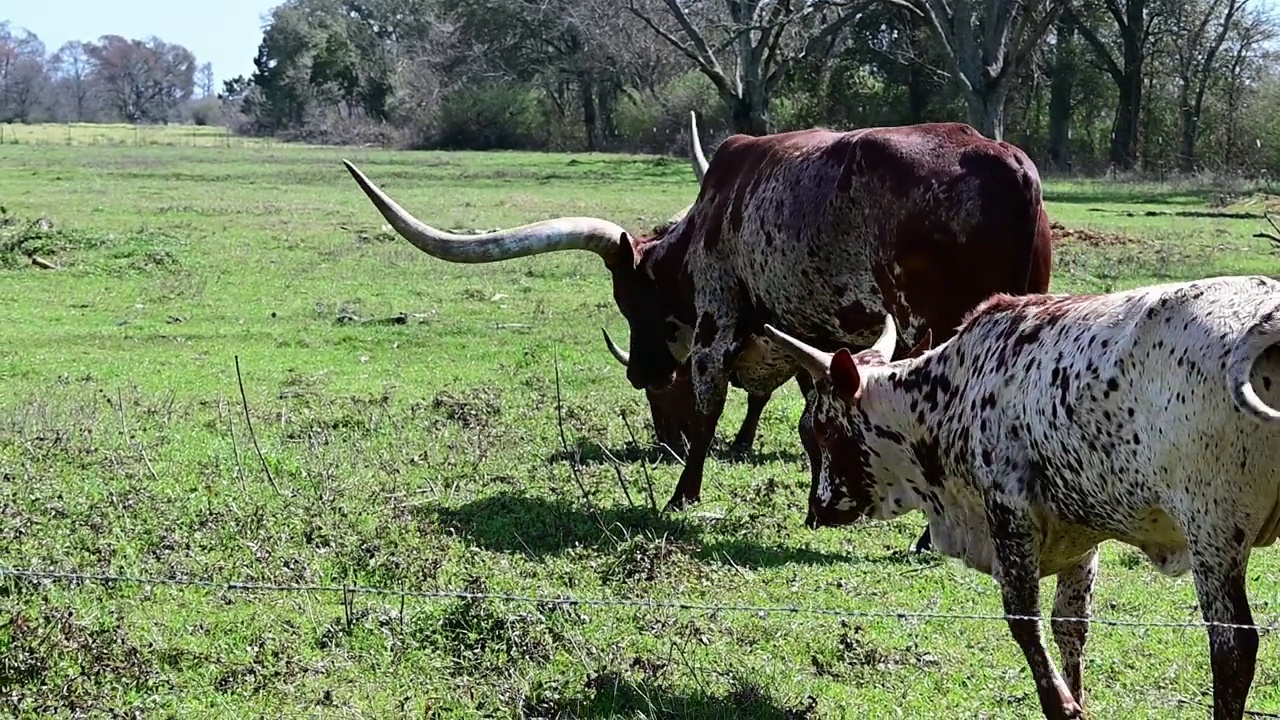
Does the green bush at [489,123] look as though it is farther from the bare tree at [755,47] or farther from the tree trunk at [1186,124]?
the tree trunk at [1186,124]

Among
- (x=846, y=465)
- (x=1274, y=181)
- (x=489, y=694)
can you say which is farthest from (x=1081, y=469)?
(x=1274, y=181)

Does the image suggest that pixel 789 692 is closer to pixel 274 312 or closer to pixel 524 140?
pixel 274 312

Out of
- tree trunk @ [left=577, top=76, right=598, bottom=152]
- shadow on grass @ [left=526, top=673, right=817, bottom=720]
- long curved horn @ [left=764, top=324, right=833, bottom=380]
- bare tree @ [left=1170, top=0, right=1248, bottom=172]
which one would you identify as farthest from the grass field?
tree trunk @ [left=577, top=76, right=598, bottom=152]

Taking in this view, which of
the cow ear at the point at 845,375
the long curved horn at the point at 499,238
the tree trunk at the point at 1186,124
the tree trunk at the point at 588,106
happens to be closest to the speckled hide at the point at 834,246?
the long curved horn at the point at 499,238

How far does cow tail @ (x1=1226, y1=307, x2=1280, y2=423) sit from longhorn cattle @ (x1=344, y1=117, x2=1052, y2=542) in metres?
2.76

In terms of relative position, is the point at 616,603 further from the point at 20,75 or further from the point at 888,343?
the point at 20,75

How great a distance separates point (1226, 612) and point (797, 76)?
44.5 m

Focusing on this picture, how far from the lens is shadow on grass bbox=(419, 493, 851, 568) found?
7.27 metres

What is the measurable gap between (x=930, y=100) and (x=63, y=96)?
89.8 meters

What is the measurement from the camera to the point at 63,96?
11538 centimetres

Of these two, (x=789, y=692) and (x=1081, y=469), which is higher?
(x=1081, y=469)

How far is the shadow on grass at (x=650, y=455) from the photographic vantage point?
364 inches

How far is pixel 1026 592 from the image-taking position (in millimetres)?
4957

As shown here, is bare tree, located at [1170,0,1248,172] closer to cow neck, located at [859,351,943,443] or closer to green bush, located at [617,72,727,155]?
green bush, located at [617,72,727,155]
